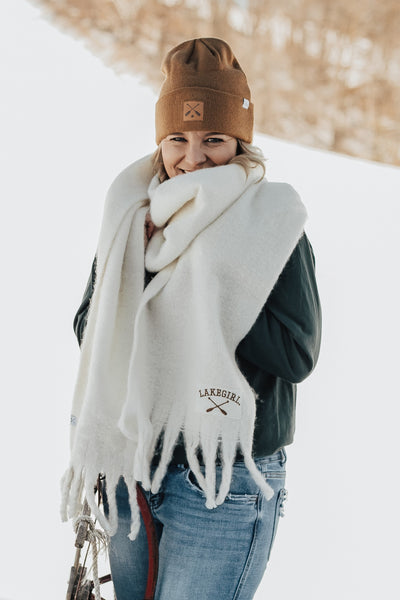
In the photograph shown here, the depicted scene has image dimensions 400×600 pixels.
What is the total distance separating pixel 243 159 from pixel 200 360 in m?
0.36

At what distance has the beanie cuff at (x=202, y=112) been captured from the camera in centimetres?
105

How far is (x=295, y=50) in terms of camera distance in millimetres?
2506

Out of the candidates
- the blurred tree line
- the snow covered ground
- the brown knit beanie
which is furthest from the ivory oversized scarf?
the blurred tree line

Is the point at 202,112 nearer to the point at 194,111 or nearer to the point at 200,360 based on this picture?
the point at 194,111

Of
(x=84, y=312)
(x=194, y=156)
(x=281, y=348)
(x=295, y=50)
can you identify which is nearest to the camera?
(x=281, y=348)

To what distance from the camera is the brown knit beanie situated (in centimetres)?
106

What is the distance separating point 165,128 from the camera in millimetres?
1094

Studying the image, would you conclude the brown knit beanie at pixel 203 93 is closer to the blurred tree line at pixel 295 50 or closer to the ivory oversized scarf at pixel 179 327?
the ivory oversized scarf at pixel 179 327

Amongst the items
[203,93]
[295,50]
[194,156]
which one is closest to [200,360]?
[194,156]

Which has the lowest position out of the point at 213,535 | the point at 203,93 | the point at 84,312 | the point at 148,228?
the point at 213,535

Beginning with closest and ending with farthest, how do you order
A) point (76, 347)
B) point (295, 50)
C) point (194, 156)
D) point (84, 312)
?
point (194, 156), point (84, 312), point (76, 347), point (295, 50)

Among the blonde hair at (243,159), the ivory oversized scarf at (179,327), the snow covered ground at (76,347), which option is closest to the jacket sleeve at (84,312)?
the ivory oversized scarf at (179,327)

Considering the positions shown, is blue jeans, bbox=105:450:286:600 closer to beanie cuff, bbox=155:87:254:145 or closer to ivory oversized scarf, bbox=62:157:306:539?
ivory oversized scarf, bbox=62:157:306:539

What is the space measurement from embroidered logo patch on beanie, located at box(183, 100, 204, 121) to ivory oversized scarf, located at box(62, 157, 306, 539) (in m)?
0.12
